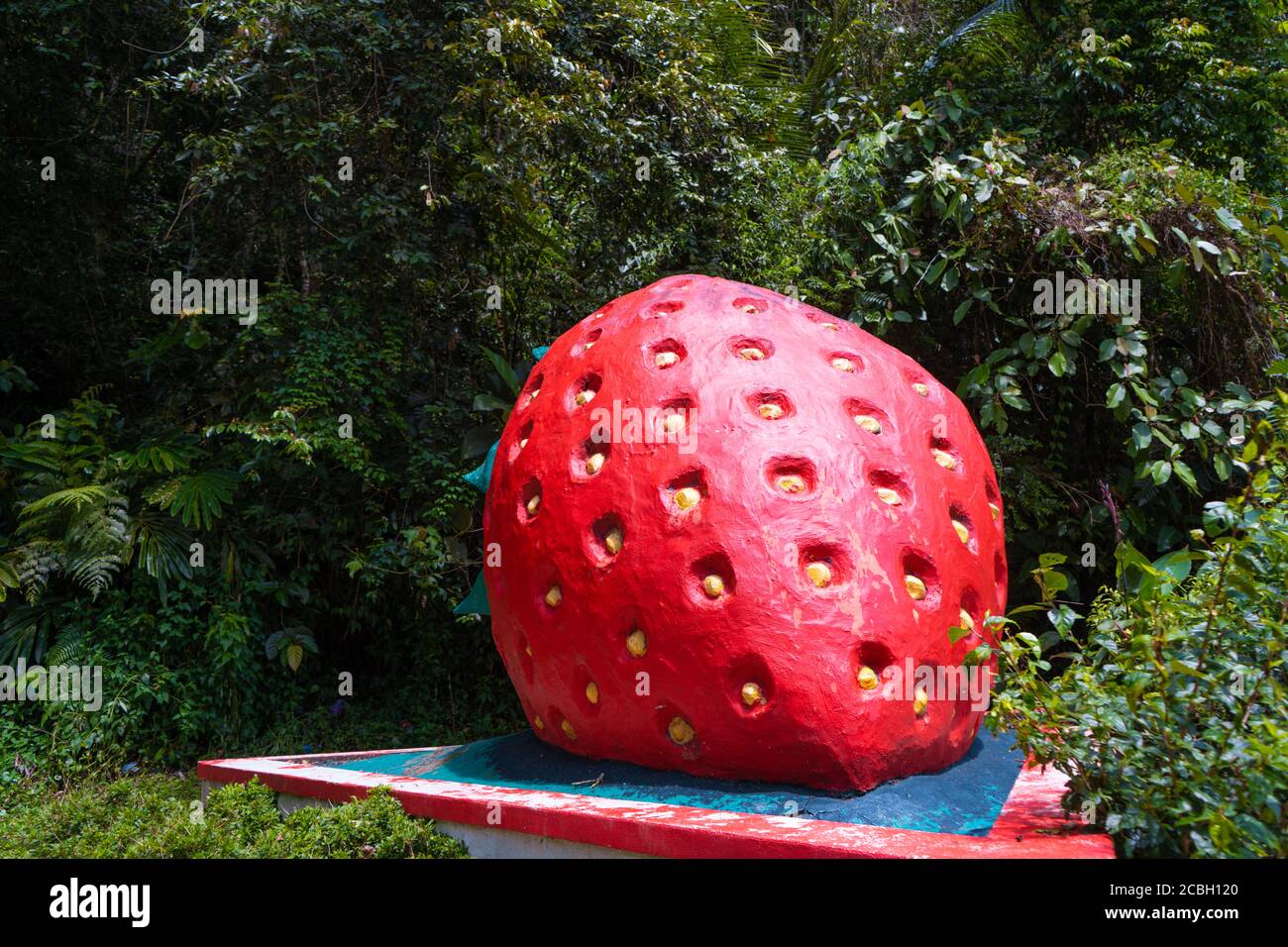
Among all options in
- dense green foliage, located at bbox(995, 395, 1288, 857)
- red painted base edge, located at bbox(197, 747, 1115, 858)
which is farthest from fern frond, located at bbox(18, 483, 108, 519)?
dense green foliage, located at bbox(995, 395, 1288, 857)

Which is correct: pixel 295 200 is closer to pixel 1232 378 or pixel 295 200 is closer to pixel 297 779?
pixel 297 779

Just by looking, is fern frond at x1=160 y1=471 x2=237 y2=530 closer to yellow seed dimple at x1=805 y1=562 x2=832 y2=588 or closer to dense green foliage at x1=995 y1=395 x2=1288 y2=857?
yellow seed dimple at x1=805 y1=562 x2=832 y2=588

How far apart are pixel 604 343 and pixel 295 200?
3712mm

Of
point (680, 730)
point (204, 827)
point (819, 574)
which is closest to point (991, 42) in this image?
point (819, 574)

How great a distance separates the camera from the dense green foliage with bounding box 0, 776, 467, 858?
14.4ft

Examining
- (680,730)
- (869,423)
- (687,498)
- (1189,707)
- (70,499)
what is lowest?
(680,730)

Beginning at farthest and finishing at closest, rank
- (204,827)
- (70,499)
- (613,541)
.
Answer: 1. (70,499)
2. (204,827)
3. (613,541)

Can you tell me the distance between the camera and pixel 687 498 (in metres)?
4.19

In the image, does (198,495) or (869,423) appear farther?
(198,495)

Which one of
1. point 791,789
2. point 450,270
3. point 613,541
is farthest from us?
point 450,270

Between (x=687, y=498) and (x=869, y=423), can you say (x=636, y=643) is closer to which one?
(x=687, y=498)

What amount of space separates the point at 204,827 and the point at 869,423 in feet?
12.1

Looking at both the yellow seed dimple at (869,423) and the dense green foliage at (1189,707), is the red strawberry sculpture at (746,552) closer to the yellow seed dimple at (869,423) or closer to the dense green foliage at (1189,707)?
the yellow seed dimple at (869,423)

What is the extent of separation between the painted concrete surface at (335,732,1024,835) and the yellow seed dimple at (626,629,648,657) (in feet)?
1.77
